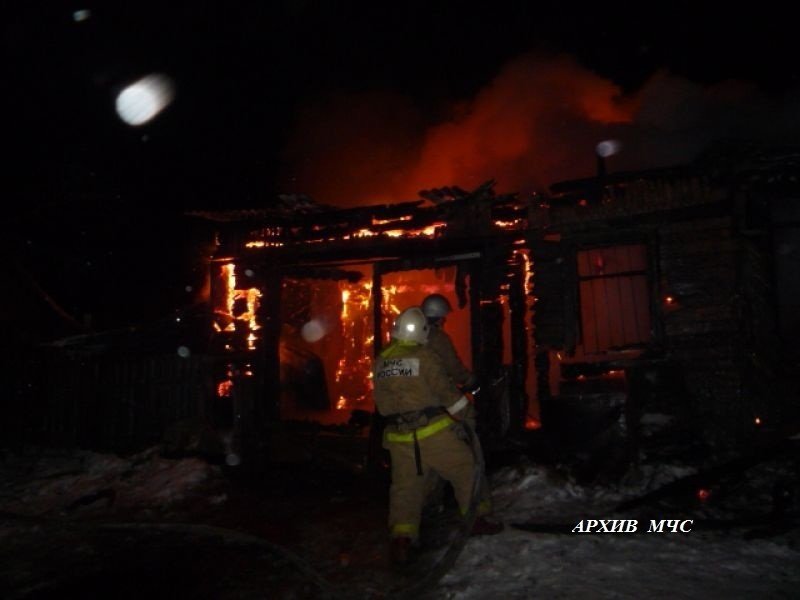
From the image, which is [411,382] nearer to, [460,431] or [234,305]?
[460,431]

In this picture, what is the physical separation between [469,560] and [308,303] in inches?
441

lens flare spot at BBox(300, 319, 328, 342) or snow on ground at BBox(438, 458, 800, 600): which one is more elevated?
lens flare spot at BBox(300, 319, 328, 342)

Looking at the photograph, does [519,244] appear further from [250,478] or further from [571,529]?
[250,478]

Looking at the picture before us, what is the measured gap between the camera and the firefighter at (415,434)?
4816mm

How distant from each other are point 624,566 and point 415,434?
6.31 ft

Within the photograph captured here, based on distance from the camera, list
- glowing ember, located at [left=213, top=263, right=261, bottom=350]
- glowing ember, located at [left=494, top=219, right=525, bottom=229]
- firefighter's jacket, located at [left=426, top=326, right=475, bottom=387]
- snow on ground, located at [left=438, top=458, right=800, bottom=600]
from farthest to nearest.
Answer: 1. glowing ember, located at [left=213, top=263, right=261, bottom=350]
2. glowing ember, located at [left=494, top=219, right=525, bottom=229]
3. firefighter's jacket, located at [left=426, top=326, right=475, bottom=387]
4. snow on ground, located at [left=438, top=458, right=800, bottom=600]

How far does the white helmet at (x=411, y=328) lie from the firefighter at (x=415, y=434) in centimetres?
1

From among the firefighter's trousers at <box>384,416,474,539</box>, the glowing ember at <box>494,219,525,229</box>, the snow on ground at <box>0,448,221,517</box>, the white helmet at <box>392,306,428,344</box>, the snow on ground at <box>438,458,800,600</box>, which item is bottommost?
the snow on ground at <box>0,448,221,517</box>

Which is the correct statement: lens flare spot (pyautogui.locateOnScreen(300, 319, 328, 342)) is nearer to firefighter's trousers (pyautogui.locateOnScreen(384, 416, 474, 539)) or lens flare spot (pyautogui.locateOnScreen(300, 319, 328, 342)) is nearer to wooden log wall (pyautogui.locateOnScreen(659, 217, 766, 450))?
wooden log wall (pyautogui.locateOnScreen(659, 217, 766, 450))

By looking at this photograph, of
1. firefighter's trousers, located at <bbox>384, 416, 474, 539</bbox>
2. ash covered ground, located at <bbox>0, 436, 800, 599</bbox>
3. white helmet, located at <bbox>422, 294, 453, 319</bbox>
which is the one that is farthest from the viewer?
white helmet, located at <bbox>422, 294, 453, 319</bbox>

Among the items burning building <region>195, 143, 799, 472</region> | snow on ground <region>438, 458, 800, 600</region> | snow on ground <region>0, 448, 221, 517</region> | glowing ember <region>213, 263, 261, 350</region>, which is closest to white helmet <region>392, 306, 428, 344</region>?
snow on ground <region>438, 458, 800, 600</region>

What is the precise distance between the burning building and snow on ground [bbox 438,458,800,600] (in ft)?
7.35

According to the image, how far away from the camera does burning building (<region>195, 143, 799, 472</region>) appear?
7246 millimetres

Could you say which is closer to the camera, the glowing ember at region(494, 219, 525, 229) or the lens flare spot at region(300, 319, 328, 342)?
the glowing ember at region(494, 219, 525, 229)
